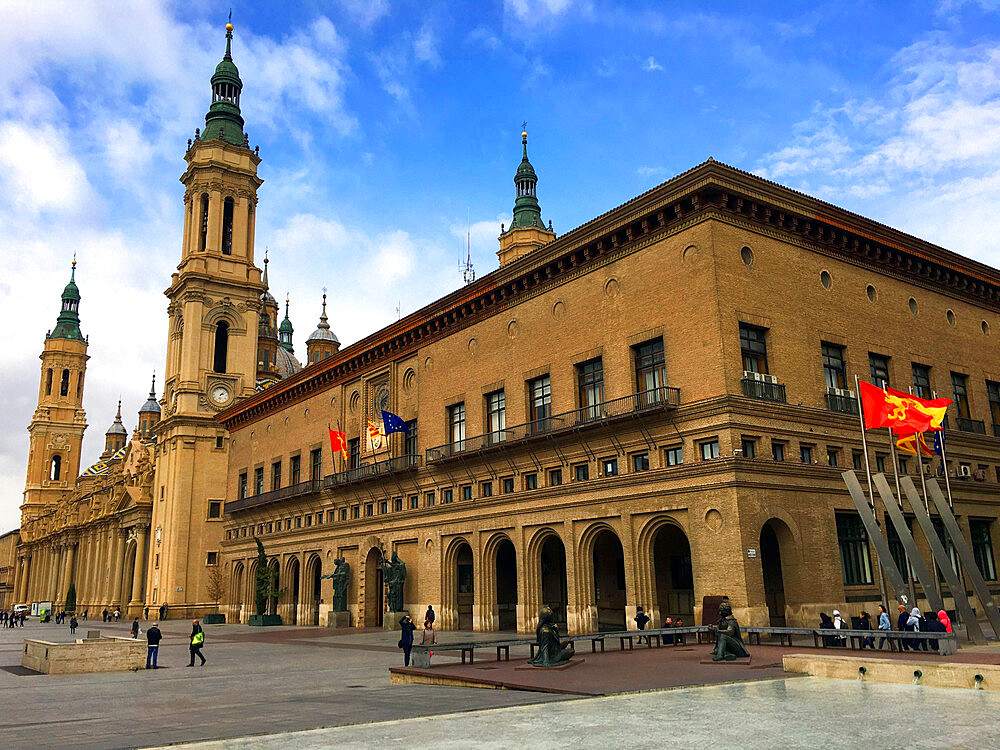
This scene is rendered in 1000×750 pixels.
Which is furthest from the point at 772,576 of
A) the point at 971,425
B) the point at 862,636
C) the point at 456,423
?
the point at 456,423

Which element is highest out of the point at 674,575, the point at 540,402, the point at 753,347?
the point at 753,347

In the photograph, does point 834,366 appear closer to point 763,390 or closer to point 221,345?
point 763,390

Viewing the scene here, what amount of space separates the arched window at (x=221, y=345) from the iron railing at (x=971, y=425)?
6070 centimetres

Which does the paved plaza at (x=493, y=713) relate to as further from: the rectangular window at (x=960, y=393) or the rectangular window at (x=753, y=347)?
the rectangular window at (x=960, y=393)

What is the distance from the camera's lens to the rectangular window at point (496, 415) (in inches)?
1603

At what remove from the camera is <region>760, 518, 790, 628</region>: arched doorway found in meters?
32.3

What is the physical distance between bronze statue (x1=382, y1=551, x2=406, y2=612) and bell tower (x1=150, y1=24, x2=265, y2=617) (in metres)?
34.4

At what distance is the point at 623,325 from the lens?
3475cm

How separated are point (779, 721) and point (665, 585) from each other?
81.2 feet

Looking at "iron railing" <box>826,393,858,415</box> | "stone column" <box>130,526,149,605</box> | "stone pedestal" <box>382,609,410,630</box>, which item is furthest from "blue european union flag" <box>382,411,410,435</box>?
"stone column" <box>130,526,149,605</box>

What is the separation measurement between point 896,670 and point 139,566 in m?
78.0

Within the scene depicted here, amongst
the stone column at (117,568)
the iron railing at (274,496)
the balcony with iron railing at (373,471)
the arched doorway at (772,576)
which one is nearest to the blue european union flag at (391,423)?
the balcony with iron railing at (373,471)

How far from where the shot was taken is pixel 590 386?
3641 centimetres

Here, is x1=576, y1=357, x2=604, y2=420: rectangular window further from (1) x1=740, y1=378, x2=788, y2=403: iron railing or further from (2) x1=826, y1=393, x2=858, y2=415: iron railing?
(2) x1=826, y1=393, x2=858, y2=415: iron railing
